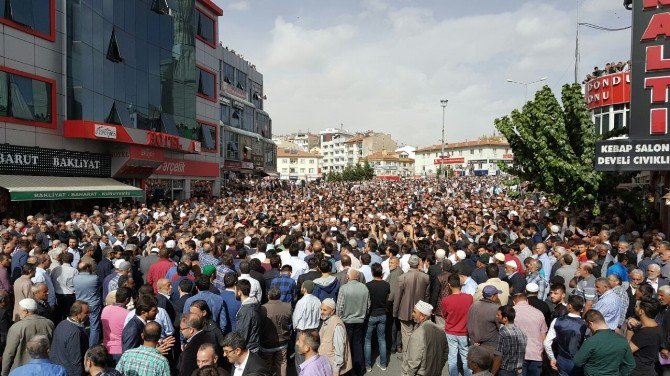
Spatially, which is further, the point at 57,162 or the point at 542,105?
the point at 57,162

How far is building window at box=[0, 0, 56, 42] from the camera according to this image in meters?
18.7

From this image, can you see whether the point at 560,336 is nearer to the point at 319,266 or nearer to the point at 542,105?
the point at 319,266

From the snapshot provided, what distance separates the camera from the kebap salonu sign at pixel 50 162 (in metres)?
A: 18.9

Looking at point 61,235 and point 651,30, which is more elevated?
point 651,30

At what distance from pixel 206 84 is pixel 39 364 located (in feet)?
108

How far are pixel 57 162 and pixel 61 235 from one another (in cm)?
1074

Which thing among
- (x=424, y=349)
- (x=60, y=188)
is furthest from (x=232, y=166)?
(x=424, y=349)

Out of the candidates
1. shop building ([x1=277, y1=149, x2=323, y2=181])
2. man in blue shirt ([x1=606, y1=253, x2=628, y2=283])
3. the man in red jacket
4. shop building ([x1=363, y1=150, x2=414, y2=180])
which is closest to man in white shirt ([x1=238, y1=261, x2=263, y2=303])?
the man in red jacket

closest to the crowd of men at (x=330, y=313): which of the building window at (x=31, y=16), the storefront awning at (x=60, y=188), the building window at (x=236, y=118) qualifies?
the storefront awning at (x=60, y=188)

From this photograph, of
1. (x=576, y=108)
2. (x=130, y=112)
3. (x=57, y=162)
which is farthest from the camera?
(x=130, y=112)

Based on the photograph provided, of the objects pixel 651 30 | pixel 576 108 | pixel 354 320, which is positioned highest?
pixel 651 30

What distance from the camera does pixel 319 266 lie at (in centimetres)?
734

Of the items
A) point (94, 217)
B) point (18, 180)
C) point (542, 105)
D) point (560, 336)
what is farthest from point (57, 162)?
point (560, 336)

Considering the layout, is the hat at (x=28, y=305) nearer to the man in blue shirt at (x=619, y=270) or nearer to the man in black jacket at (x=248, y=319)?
the man in black jacket at (x=248, y=319)
